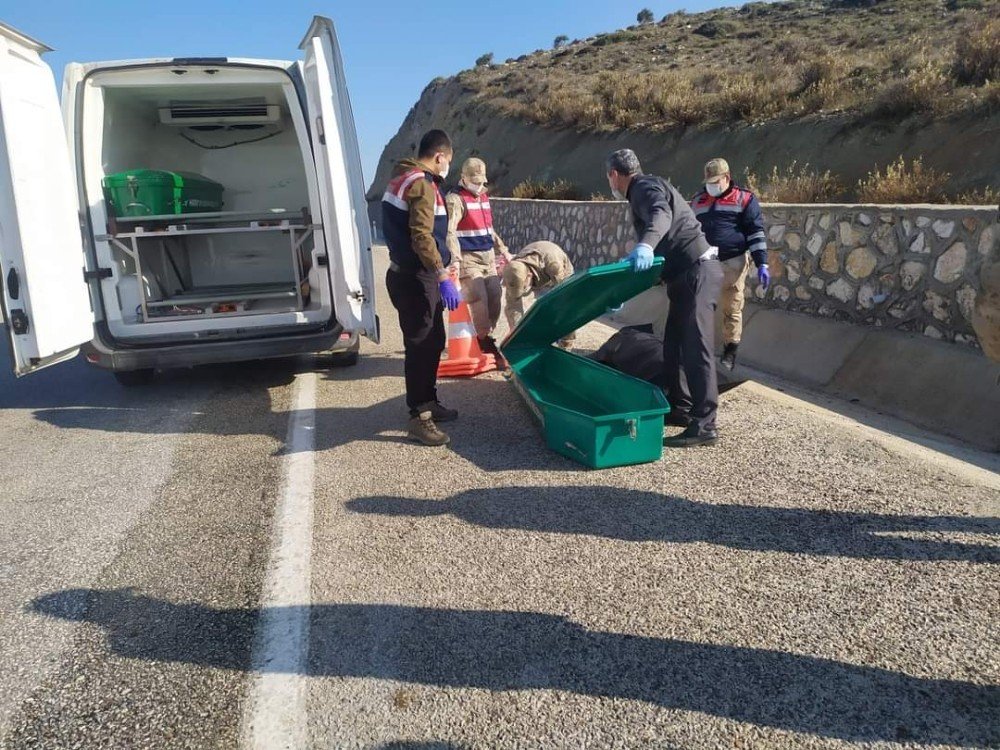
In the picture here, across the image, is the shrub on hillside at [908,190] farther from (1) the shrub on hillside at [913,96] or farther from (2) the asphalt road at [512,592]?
(1) the shrub on hillside at [913,96]

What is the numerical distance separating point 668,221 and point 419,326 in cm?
178

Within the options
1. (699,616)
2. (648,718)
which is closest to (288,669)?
(648,718)

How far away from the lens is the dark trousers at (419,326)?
15.3ft

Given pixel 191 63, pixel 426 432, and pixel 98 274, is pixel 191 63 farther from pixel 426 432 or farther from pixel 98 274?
pixel 426 432

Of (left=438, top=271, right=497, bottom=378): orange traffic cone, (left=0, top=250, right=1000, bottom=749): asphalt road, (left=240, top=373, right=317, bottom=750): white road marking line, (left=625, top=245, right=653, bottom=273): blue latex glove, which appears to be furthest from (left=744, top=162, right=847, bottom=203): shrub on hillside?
(left=240, top=373, right=317, bottom=750): white road marking line

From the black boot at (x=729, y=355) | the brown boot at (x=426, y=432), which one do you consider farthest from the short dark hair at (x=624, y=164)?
the black boot at (x=729, y=355)

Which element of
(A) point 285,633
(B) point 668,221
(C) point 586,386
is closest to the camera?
(A) point 285,633

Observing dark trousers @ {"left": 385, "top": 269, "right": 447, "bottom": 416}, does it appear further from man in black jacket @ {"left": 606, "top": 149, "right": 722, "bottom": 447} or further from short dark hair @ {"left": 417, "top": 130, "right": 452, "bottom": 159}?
man in black jacket @ {"left": 606, "top": 149, "right": 722, "bottom": 447}

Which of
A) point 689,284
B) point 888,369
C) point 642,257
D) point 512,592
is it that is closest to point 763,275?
point 888,369

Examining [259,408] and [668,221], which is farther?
[259,408]

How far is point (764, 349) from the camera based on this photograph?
24.0 ft

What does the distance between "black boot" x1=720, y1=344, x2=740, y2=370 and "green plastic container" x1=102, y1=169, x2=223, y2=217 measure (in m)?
5.60

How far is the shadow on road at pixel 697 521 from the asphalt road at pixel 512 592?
0.02 m

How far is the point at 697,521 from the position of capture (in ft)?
11.3
